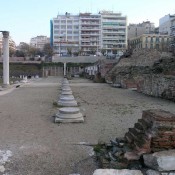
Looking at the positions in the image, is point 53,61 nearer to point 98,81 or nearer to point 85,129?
point 98,81

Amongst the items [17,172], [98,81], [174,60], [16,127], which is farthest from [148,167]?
[98,81]

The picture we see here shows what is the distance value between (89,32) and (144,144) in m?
138

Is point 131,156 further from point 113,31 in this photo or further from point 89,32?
point 113,31

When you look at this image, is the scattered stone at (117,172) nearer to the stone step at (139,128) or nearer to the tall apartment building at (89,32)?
the stone step at (139,128)

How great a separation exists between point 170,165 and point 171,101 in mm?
12467

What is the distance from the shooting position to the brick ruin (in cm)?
561

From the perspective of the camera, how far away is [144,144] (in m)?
5.66

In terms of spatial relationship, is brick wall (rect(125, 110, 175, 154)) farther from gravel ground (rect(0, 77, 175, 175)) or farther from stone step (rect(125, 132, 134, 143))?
gravel ground (rect(0, 77, 175, 175))

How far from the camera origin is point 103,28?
14150 cm

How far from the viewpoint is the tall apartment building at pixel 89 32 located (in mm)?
138875

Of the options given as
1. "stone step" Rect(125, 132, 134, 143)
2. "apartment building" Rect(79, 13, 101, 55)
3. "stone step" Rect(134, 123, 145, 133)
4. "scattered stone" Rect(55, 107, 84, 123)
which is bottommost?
"scattered stone" Rect(55, 107, 84, 123)

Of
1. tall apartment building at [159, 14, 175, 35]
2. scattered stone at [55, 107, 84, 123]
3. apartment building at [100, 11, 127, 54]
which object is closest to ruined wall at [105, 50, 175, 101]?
scattered stone at [55, 107, 84, 123]

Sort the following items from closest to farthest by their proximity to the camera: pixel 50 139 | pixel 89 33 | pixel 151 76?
1. pixel 50 139
2. pixel 151 76
3. pixel 89 33

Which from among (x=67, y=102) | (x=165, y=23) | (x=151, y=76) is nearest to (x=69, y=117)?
(x=67, y=102)
